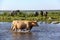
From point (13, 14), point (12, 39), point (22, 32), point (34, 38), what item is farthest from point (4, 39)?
point (13, 14)

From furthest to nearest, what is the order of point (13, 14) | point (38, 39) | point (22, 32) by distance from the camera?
1. point (13, 14)
2. point (22, 32)
3. point (38, 39)

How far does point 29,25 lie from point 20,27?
813 mm

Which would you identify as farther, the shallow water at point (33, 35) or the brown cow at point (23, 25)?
the brown cow at point (23, 25)

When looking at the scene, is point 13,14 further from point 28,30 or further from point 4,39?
point 4,39

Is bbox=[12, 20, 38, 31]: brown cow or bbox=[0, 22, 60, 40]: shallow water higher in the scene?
bbox=[12, 20, 38, 31]: brown cow

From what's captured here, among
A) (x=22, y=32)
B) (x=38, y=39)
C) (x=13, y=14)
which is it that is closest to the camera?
(x=38, y=39)

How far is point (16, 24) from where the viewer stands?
25.0 metres

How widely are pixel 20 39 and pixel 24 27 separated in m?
4.85

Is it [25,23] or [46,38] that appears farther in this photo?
[25,23]

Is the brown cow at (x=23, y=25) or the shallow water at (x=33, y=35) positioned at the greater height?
the brown cow at (x=23, y=25)

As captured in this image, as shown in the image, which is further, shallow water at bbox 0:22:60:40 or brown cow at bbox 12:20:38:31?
brown cow at bbox 12:20:38:31

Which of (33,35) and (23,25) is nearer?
(33,35)

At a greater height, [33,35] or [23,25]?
[23,25]

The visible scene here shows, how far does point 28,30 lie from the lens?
24.1m
